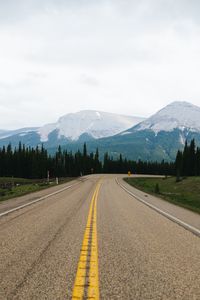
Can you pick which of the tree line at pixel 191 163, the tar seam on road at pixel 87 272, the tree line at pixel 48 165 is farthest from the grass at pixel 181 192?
the tree line at pixel 191 163

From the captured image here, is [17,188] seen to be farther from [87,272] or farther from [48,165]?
[48,165]

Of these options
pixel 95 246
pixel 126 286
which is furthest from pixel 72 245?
pixel 126 286

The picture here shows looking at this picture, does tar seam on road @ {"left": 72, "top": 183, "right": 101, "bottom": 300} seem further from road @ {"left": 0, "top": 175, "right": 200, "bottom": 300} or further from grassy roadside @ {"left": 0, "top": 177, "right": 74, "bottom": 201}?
grassy roadside @ {"left": 0, "top": 177, "right": 74, "bottom": 201}

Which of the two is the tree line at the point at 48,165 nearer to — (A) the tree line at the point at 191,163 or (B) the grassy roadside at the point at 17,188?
(A) the tree line at the point at 191,163

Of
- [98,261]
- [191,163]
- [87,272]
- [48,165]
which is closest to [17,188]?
[98,261]

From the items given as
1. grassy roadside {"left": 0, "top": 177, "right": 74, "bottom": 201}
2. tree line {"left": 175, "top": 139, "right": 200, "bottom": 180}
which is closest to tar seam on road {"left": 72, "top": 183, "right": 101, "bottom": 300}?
grassy roadside {"left": 0, "top": 177, "right": 74, "bottom": 201}

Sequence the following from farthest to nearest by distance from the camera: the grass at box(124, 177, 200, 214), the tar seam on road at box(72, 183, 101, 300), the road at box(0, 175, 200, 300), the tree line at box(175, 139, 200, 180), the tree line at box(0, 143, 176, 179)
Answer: the tree line at box(0, 143, 176, 179) < the tree line at box(175, 139, 200, 180) < the grass at box(124, 177, 200, 214) < the road at box(0, 175, 200, 300) < the tar seam on road at box(72, 183, 101, 300)

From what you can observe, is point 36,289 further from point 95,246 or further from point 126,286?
point 95,246

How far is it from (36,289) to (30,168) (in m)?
115

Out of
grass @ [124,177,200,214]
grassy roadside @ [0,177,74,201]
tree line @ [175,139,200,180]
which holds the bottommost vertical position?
grass @ [124,177,200,214]

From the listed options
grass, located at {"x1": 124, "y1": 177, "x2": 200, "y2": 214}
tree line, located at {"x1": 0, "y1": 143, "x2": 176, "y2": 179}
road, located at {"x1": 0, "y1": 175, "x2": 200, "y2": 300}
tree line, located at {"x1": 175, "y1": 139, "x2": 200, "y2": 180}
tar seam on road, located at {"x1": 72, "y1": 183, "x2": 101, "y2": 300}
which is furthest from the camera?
tree line, located at {"x1": 0, "y1": 143, "x2": 176, "y2": 179}

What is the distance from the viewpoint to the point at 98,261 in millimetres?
6367

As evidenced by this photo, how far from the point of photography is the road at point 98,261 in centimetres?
472

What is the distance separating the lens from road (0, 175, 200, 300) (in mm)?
4719
